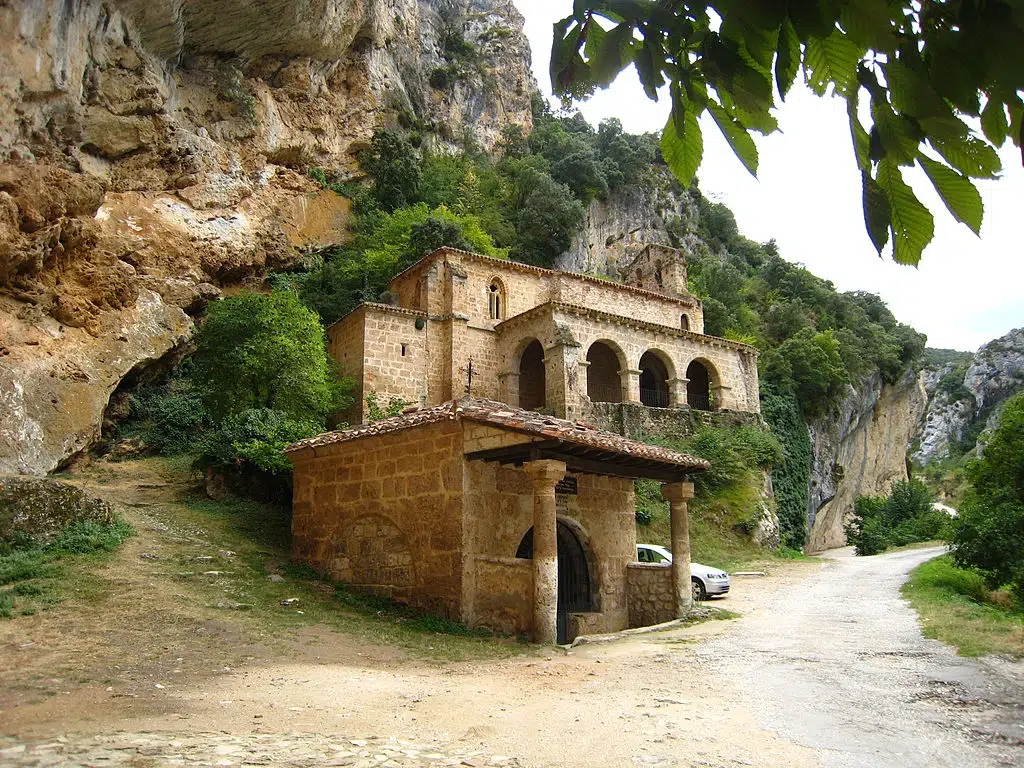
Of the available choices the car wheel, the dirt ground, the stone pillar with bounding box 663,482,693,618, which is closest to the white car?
the car wheel

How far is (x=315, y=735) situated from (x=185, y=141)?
2721cm

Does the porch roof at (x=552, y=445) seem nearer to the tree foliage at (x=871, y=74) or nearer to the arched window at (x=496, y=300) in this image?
the tree foliage at (x=871, y=74)

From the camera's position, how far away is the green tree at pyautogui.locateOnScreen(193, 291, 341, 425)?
770 inches

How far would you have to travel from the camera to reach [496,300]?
29.9 m

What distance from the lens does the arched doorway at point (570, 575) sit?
41.9ft

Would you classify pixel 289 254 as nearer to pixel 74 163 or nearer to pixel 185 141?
pixel 185 141

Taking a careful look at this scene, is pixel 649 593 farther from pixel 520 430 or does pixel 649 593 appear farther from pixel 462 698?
pixel 462 698

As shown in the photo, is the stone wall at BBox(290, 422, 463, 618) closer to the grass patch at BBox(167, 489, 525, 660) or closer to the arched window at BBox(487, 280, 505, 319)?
the grass patch at BBox(167, 489, 525, 660)

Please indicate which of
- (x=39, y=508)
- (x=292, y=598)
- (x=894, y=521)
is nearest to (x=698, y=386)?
(x=894, y=521)

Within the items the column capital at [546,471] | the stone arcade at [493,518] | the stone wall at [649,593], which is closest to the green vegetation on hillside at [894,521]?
the stone wall at [649,593]

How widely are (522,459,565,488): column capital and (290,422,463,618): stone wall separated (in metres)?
1.12

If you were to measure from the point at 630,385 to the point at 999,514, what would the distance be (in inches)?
552

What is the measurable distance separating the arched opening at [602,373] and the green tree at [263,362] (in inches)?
508

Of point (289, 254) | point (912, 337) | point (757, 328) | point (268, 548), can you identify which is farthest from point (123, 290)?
point (912, 337)
